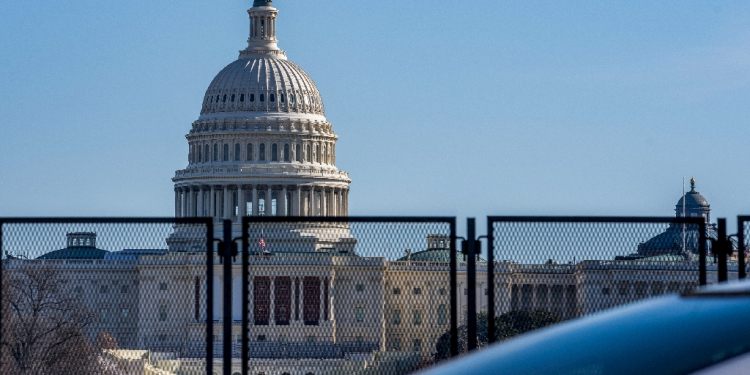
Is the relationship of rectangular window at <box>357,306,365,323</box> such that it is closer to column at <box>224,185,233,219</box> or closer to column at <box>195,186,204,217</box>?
column at <box>224,185,233,219</box>

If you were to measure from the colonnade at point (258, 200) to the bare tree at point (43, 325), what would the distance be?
Result: 15251 cm

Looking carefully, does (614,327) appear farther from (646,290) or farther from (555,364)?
(646,290)

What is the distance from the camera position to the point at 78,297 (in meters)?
14.7

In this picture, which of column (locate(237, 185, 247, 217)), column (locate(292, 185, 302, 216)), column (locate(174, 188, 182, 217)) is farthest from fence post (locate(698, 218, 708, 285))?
column (locate(174, 188, 182, 217))

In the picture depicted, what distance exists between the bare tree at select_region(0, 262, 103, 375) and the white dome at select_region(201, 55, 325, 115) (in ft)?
515

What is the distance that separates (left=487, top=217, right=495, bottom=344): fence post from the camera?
14.0 metres

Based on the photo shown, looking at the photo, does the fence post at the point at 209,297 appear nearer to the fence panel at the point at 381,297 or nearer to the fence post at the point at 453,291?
the fence panel at the point at 381,297

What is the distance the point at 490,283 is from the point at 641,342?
286 inches

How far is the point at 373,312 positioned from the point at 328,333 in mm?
586

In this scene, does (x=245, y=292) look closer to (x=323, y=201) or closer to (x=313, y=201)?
(x=313, y=201)

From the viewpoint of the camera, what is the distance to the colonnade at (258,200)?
16825 centimetres

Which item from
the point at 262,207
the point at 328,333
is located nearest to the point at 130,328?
the point at 328,333

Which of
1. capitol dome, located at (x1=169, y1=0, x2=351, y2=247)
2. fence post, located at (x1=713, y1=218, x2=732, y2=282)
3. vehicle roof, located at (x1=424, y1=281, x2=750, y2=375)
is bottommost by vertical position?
vehicle roof, located at (x1=424, y1=281, x2=750, y2=375)

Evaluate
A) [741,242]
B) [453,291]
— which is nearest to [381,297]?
[453,291]
